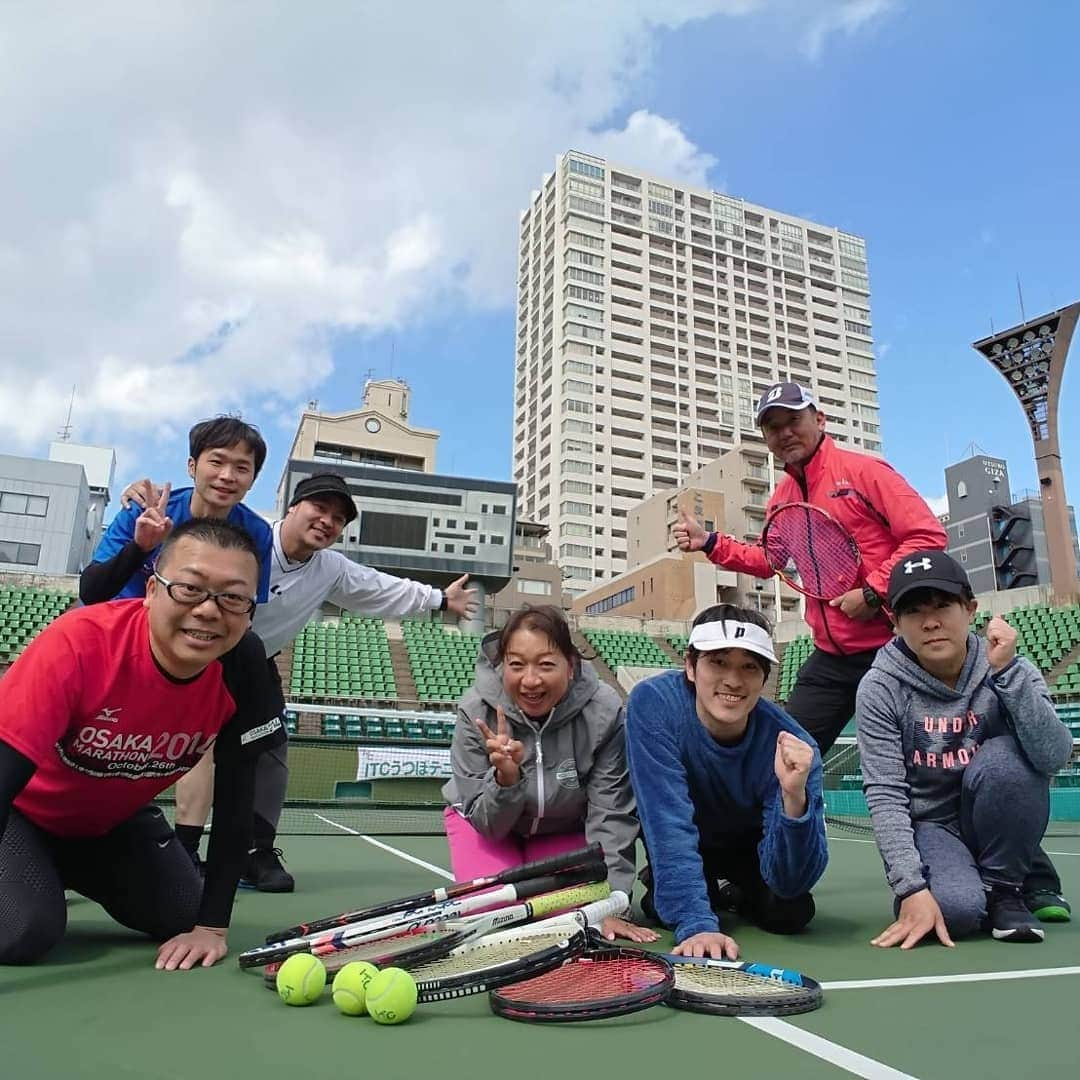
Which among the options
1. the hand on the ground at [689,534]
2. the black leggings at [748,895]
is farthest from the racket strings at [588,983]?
the hand on the ground at [689,534]

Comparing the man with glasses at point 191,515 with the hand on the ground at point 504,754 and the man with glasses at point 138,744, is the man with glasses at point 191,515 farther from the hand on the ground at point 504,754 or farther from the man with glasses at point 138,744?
the hand on the ground at point 504,754

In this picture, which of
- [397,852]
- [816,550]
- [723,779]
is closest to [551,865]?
[723,779]

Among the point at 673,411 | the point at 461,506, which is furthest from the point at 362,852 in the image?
the point at 673,411

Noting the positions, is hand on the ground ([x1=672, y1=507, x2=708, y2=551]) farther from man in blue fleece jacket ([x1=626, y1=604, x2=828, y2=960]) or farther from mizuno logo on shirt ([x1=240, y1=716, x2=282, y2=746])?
mizuno logo on shirt ([x1=240, y1=716, x2=282, y2=746])

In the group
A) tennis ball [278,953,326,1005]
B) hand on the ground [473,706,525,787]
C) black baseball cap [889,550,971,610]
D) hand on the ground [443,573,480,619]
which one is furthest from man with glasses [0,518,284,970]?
black baseball cap [889,550,971,610]

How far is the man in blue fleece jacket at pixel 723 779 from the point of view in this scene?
3.19m

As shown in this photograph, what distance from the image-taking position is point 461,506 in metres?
32.5

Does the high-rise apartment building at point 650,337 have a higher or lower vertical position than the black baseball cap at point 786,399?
higher

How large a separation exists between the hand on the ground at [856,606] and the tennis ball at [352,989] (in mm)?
2927

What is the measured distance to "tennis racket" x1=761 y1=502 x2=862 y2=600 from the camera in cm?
460

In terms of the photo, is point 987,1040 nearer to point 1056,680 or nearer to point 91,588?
point 91,588

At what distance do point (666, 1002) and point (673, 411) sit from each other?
98.6 m

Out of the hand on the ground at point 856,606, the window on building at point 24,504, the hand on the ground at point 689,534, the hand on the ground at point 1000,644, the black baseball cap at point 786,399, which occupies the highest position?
the window on building at point 24,504

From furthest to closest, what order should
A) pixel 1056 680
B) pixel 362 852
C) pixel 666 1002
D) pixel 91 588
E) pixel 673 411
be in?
pixel 673 411 < pixel 1056 680 < pixel 362 852 < pixel 91 588 < pixel 666 1002
